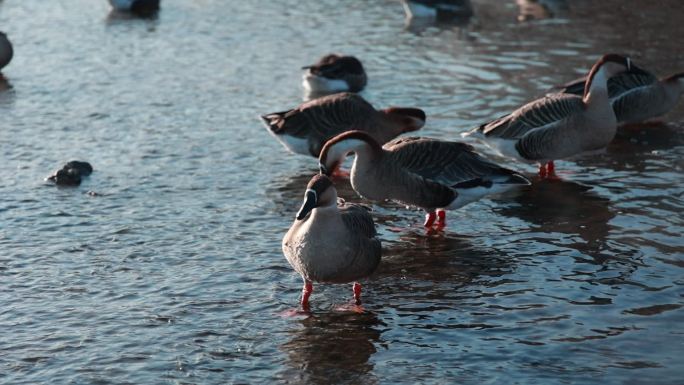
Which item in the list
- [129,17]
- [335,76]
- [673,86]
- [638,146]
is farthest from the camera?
[129,17]

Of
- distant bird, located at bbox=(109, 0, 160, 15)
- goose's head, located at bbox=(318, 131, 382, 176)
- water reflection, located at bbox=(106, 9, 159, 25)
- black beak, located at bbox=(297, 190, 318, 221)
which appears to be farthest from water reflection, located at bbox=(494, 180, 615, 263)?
distant bird, located at bbox=(109, 0, 160, 15)

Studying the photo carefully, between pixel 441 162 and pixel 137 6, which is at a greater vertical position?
pixel 441 162

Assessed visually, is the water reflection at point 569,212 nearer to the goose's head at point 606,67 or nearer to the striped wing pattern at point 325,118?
the goose's head at point 606,67

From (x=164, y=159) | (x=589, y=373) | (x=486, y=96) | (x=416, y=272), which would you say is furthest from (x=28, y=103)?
(x=589, y=373)

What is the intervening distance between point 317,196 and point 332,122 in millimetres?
5320

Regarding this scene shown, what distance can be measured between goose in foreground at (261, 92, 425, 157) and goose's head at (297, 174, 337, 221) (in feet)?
15.9

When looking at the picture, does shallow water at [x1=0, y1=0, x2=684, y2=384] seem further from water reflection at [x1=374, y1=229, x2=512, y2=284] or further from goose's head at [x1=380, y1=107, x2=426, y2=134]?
goose's head at [x1=380, y1=107, x2=426, y2=134]

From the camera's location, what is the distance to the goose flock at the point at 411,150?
10.0m

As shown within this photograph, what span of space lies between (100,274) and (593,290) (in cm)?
497

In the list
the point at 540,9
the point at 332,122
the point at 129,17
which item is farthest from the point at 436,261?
the point at 129,17

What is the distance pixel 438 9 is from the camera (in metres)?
26.5

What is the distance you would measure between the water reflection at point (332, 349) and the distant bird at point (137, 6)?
18.3m

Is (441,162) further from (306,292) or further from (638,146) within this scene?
(638,146)

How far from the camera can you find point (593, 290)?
35.3 feet
